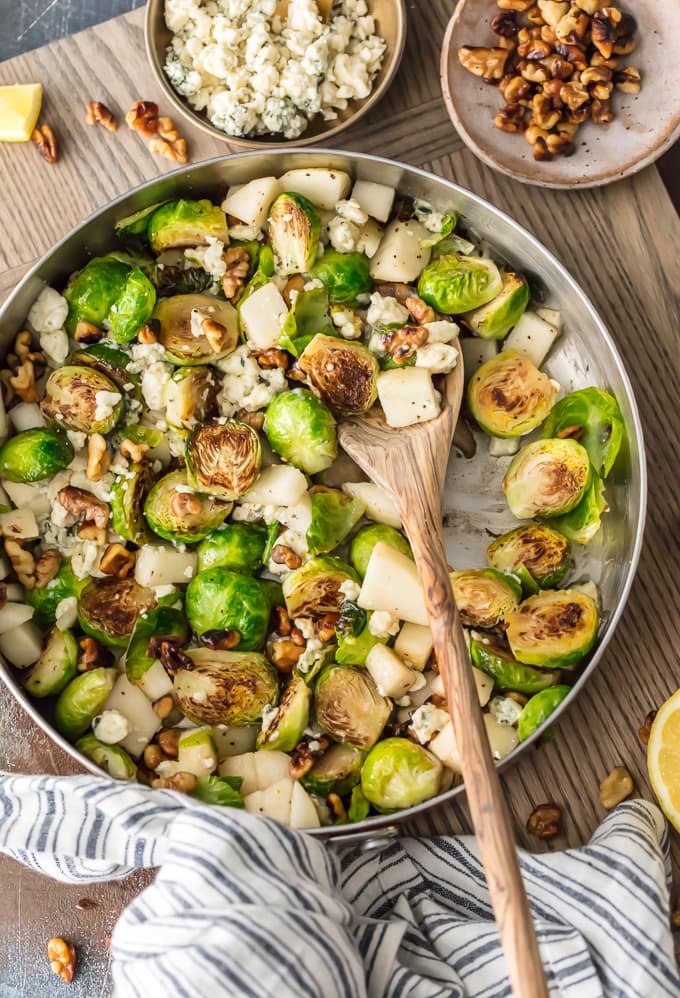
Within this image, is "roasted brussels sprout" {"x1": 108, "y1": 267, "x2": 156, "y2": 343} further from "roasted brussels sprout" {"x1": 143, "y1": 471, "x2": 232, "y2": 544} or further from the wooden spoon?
the wooden spoon

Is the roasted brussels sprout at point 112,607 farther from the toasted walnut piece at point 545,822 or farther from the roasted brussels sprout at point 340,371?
the toasted walnut piece at point 545,822

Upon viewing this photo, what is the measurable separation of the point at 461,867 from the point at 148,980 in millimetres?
676

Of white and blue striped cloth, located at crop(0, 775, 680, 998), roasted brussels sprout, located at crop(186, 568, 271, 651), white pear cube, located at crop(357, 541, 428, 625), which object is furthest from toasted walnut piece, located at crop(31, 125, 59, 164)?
white and blue striped cloth, located at crop(0, 775, 680, 998)

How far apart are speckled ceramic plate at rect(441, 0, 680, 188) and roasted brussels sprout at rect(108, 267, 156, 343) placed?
2.50 feet

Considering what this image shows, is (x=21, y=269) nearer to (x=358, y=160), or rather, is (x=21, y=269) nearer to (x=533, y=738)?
(x=358, y=160)

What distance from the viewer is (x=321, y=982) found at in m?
1.82

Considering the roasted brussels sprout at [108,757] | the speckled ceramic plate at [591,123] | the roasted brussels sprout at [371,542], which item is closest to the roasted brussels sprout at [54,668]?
the roasted brussels sprout at [108,757]

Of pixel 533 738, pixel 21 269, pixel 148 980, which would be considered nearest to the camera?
pixel 148 980

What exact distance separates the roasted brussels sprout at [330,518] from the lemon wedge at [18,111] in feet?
3.40

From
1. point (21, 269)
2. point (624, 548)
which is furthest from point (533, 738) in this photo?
point (21, 269)

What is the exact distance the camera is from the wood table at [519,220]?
84.4 inches

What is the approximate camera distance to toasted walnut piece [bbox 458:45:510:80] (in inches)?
85.6

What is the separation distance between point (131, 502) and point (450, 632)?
0.74 meters

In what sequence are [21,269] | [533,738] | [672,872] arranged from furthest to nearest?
[21,269] → [672,872] → [533,738]
